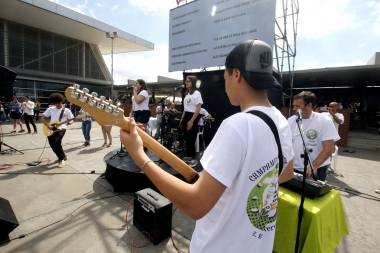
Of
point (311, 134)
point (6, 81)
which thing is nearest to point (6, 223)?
point (6, 81)

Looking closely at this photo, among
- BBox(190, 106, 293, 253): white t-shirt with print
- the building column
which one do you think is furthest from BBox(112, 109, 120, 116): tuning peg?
the building column

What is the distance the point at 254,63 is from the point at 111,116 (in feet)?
3.24

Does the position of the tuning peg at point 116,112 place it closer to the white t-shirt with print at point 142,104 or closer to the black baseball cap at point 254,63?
the black baseball cap at point 254,63

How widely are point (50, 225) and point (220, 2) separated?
828 centimetres

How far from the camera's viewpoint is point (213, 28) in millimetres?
7641

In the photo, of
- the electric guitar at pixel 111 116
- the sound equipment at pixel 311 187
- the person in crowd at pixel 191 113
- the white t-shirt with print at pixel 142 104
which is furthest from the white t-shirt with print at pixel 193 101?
the electric guitar at pixel 111 116

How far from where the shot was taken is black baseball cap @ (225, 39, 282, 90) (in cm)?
79

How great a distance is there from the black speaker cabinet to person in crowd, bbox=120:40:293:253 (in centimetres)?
155

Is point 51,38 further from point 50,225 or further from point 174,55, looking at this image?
point 50,225

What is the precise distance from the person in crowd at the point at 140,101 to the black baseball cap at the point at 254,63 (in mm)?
4126

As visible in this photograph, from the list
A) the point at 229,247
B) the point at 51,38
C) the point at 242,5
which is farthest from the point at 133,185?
the point at 51,38

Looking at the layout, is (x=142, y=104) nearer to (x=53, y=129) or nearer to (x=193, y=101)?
(x=193, y=101)

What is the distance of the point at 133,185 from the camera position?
12.0ft

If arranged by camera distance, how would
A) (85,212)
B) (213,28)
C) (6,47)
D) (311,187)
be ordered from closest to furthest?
1. (311,187)
2. (85,212)
3. (213,28)
4. (6,47)
